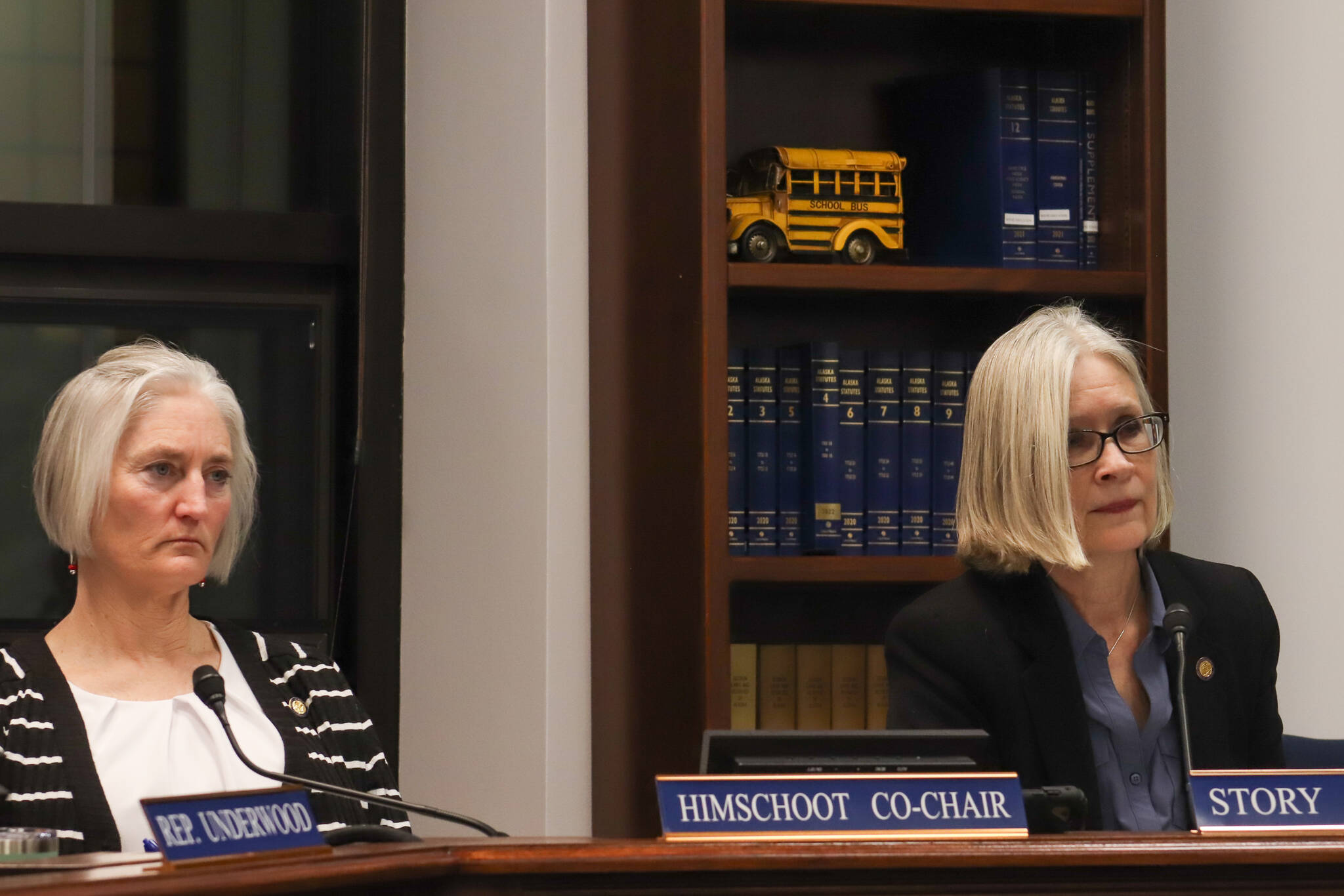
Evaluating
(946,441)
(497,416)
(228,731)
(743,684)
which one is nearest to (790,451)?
(946,441)

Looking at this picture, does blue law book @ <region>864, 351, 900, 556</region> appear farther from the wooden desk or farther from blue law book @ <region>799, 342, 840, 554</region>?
the wooden desk

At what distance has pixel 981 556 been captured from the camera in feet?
6.52

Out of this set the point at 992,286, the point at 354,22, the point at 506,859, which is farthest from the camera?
the point at 354,22

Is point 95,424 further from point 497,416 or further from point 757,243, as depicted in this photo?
point 757,243

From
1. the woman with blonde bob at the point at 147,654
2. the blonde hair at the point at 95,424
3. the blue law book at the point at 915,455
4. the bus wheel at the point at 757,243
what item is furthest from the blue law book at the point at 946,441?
the blonde hair at the point at 95,424

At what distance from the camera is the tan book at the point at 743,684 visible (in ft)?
8.34

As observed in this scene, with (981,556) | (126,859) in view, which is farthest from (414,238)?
(126,859)

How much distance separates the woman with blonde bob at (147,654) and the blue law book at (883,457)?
37.3 inches

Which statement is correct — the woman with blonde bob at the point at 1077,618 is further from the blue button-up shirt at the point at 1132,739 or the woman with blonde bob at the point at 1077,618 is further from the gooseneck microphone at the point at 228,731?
the gooseneck microphone at the point at 228,731

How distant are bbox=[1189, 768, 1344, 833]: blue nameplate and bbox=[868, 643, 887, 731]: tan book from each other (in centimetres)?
136

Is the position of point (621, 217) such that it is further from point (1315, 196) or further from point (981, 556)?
point (1315, 196)

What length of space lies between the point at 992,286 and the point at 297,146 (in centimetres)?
124

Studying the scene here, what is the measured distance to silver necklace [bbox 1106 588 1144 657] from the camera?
1.94m

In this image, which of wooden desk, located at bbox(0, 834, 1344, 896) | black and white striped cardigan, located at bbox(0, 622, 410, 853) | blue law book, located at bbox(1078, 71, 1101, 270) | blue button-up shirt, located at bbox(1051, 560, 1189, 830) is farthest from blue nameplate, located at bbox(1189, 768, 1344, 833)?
blue law book, located at bbox(1078, 71, 1101, 270)
